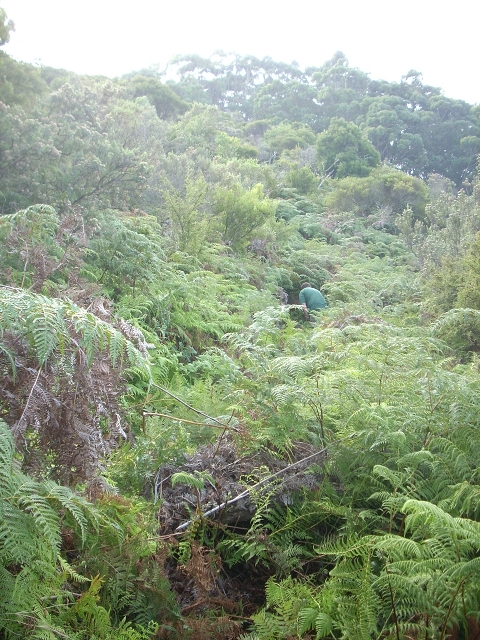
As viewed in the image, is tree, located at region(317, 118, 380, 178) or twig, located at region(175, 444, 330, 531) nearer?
twig, located at region(175, 444, 330, 531)

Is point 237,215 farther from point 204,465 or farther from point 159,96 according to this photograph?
point 159,96

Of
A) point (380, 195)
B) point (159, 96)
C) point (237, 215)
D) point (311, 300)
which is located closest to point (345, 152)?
point (380, 195)

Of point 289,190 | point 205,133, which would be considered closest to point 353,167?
point 289,190

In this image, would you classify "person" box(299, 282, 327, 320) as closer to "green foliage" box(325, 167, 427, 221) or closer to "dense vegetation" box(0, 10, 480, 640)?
"dense vegetation" box(0, 10, 480, 640)

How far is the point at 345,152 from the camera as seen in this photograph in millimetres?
29125

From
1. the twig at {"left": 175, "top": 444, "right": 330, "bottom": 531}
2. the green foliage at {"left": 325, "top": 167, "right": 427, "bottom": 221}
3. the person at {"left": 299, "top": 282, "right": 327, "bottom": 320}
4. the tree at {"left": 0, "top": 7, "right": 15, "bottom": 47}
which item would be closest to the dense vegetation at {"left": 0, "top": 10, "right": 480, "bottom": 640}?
the twig at {"left": 175, "top": 444, "right": 330, "bottom": 531}

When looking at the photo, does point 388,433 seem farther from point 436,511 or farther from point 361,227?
point 361,227

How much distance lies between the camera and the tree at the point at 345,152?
92.5ft

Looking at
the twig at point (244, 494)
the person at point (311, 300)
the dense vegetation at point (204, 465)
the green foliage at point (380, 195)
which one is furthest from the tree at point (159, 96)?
the twig at point (244, 494)

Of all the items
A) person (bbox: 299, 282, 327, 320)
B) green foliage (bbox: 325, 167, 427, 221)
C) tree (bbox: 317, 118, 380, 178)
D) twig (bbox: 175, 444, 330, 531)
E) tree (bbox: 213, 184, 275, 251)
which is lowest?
person (bbox: 299, 282, 327, 320)

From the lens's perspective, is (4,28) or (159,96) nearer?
(4,28)

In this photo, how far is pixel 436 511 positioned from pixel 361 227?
20.0 meters

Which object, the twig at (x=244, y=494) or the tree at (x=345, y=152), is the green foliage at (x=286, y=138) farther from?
the twig at (x=244, y=494)

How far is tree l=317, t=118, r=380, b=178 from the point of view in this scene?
28.2 meters
